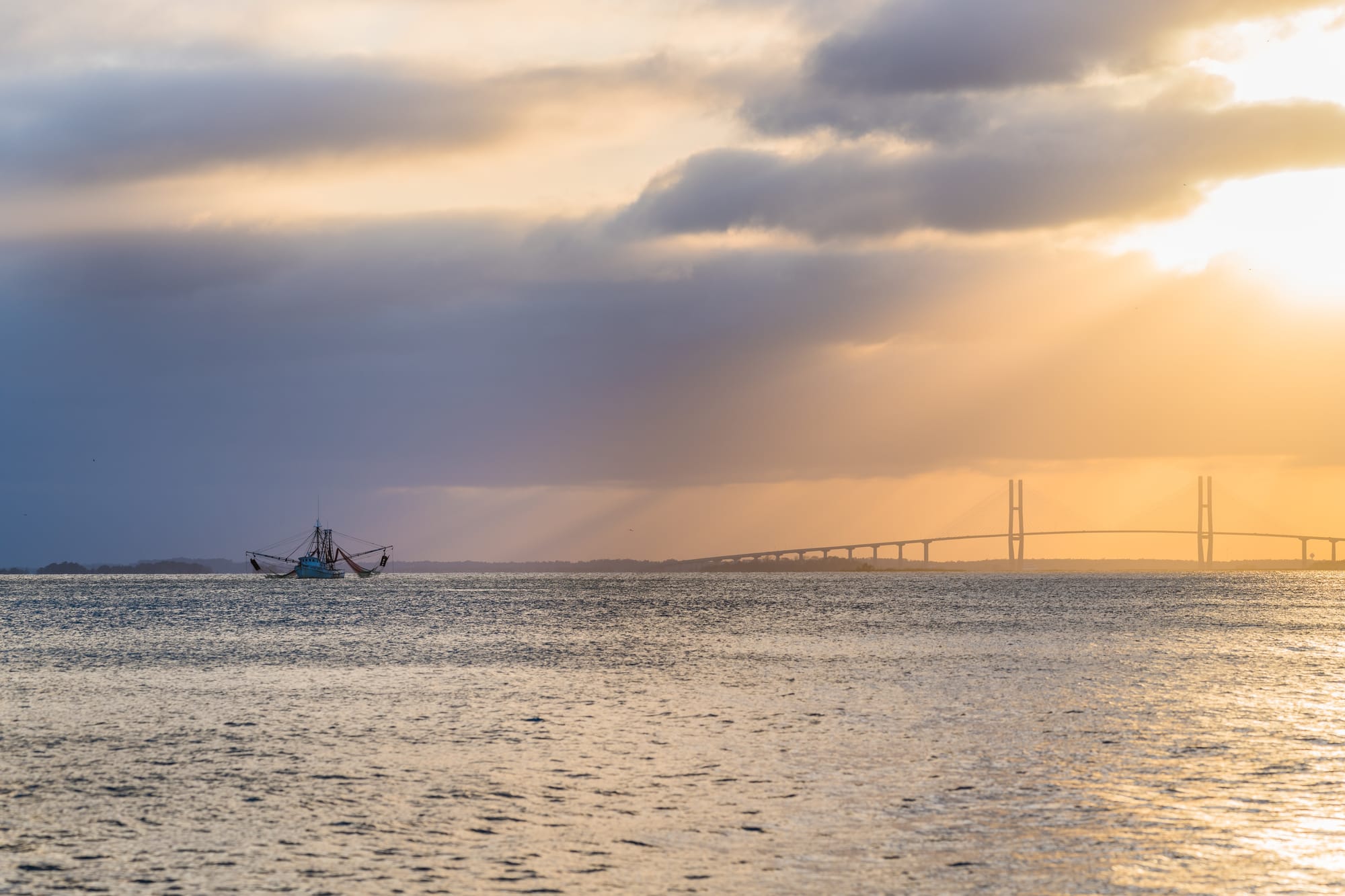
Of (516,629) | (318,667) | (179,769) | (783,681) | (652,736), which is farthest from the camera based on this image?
(516,629)

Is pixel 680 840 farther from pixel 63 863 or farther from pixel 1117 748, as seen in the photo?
pixel 1117 748

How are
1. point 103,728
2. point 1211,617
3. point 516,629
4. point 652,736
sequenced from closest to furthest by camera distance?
point 652,736, point 103,728, point 516,629, point 1211,617

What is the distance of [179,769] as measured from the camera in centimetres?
3366

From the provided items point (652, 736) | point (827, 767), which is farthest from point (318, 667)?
point (827, 767)

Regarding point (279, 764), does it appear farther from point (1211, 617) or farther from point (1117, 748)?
point (1211, 617)

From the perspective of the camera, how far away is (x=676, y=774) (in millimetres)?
31719

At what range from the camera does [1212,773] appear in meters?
31.1

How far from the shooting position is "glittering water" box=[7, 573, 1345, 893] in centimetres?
2205

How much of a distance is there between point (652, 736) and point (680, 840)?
15292mm

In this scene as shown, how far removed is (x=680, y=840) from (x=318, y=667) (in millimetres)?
49436

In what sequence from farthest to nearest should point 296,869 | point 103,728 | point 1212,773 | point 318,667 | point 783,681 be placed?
point 318,667 < point 783,681 < point 103,728 < point 1212,773 < point 296,869

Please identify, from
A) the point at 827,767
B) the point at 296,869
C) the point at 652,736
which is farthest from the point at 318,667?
the point at 296,869

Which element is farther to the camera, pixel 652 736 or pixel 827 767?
→ pixel 652 736

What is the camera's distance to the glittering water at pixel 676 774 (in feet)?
72.3
